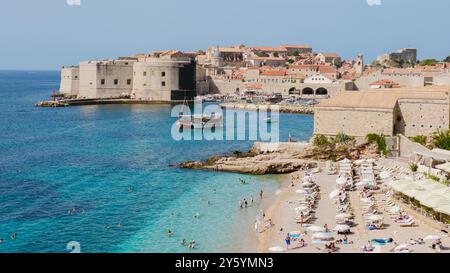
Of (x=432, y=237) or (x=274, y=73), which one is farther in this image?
(x=274, y=73)

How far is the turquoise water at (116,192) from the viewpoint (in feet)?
37.3

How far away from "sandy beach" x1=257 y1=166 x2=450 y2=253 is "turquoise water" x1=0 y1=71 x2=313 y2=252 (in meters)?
0.51

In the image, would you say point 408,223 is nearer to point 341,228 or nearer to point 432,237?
point 341,228

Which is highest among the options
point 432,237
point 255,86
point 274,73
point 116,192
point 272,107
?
point 274,73

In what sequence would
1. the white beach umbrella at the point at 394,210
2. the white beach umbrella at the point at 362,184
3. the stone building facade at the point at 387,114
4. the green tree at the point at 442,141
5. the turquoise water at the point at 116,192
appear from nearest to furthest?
the turquoise water at the point at 116,192
the white beach umbrella at the point at 394,210
the white beach umbrella at the point at 362,184
the green tree at the point at 442,141
the stone building facade at the point at 387,114

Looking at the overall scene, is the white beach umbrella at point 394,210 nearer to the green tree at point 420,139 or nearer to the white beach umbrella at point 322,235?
the white beach umbrella at point 322,235

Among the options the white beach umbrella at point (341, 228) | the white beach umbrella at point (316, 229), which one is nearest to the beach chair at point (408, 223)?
the white beach umbrella at point (341, 228)

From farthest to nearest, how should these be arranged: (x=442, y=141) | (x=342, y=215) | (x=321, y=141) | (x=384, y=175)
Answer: (x=321, y=141) < (x=442, y=141) < (x=384, y=175) < (x=342, y=215)

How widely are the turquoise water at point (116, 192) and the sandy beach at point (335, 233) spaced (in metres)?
0.51

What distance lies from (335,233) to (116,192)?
700 cm

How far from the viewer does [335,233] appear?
10758 millimetres

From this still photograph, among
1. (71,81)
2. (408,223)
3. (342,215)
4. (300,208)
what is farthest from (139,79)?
(408,223)

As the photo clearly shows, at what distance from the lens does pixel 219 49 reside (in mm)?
72438
